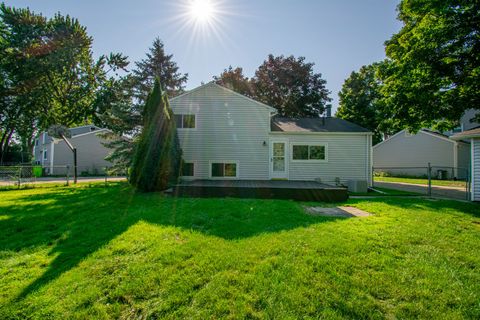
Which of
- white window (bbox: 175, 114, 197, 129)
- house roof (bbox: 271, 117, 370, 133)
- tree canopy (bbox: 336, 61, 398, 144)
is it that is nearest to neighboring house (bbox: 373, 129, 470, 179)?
tree canopy (bbox: 336, 61, 398, 144)

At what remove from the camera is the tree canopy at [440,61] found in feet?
24.4

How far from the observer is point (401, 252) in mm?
3246

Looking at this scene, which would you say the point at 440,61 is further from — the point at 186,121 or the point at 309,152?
the point at 186,121

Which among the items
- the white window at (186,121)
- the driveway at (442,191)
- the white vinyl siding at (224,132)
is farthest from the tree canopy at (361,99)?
the white window at (186,121)

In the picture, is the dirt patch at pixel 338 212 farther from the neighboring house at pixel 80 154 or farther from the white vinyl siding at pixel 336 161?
the neighboring house at pixel 80 154

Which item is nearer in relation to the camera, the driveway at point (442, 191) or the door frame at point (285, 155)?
the driveway at point (442, 191)

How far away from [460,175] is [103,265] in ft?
82.5

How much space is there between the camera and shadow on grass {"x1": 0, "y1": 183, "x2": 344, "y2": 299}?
3645 mm

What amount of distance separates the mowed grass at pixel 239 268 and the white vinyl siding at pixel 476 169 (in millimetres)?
5130

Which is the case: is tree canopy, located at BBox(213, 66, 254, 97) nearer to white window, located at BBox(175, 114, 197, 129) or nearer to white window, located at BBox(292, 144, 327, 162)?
white window, located at BBox(175, 114, 197, 129)

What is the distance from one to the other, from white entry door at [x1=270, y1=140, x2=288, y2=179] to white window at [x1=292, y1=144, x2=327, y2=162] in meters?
0.54

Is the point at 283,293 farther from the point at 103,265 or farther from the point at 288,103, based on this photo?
the point at 288,103

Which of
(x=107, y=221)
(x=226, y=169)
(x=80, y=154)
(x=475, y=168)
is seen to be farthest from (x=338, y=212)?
(x=80, y=154)

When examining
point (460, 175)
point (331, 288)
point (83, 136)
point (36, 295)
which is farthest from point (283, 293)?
point (83, 136)
